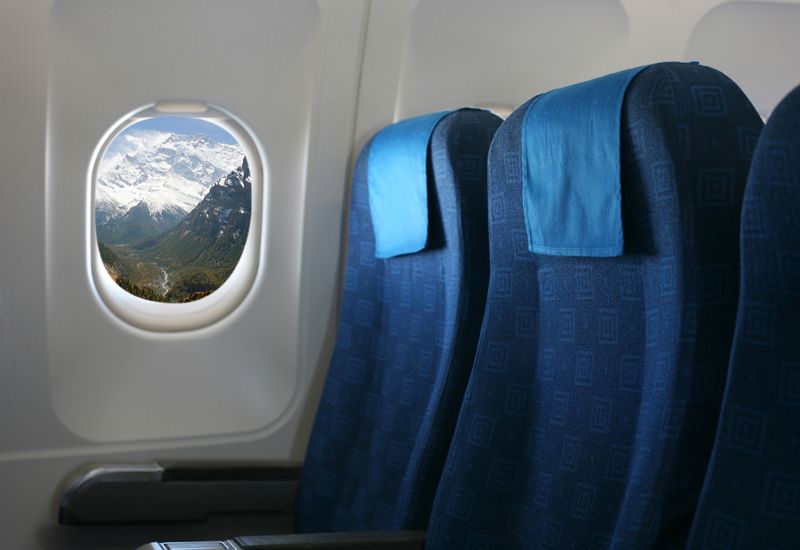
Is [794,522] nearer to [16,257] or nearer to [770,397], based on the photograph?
[770,397]

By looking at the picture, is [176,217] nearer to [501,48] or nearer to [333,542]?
[501,48]

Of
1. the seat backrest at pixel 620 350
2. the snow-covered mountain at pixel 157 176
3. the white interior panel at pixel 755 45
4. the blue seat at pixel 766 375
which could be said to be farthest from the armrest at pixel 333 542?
the white interior panel at pixel 755 45

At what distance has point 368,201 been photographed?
2.73 m

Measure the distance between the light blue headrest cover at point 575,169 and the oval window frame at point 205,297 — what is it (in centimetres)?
139

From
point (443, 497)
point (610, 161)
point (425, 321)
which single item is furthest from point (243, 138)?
point (610, 161)

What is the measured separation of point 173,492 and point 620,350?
1736 mm

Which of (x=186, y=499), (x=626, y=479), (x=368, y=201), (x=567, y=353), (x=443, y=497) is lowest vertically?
(x=186, y=499)

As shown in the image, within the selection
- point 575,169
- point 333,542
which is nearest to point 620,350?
point 575,169

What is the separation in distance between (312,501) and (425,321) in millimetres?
779

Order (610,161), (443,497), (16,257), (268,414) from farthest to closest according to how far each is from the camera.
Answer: (268,414)
(16,257)
(443,497)
(610,161)

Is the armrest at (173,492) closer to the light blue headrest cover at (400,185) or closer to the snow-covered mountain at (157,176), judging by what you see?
the snow-covered mountain at (157,176)

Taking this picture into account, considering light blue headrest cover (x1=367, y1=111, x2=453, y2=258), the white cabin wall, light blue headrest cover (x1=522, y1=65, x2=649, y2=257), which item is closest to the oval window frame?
the white cabin wall

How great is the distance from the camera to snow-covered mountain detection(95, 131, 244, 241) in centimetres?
292

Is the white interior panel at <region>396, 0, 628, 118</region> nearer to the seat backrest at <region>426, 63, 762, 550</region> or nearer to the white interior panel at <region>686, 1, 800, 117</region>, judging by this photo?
the white interior panel at <region>686, 1, 800, 117</region>
